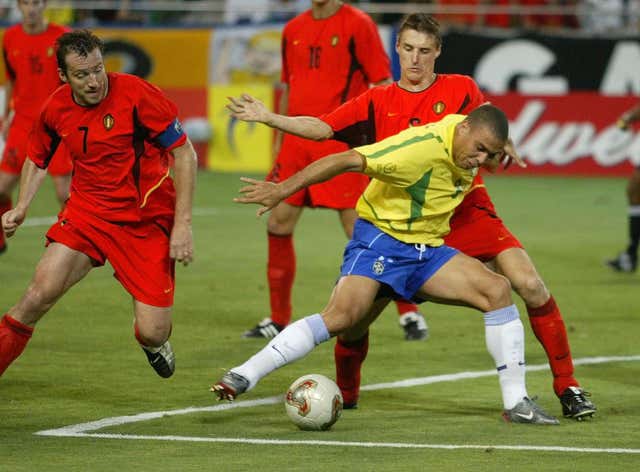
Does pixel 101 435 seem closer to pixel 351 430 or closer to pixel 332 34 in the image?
pixel 351 430

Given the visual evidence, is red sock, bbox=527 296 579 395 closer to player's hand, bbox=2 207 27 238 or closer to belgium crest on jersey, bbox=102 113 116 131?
belgium crest on jersey, bbox=102 113 116 131

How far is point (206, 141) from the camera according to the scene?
2075cm

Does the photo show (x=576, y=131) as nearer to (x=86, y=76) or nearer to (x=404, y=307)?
(x=404, y=307)

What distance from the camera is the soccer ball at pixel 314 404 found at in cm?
688

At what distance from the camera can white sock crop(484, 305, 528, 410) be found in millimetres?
7055

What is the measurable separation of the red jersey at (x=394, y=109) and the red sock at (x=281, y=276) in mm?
2342

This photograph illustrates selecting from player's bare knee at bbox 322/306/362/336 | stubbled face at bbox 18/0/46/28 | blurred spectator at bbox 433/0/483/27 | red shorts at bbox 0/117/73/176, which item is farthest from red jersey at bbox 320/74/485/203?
blurred spectator at bbox 433/0/483/27

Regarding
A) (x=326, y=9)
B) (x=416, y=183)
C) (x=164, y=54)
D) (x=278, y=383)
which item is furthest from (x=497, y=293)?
(x=164, y=54)

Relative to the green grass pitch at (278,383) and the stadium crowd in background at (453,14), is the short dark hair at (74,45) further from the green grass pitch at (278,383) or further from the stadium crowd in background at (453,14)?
the stadium crowd in background at (453,14)

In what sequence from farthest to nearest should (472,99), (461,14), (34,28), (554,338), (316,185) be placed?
(461,14) < (34,28) < (316,185) < (472,99) < (554,338)

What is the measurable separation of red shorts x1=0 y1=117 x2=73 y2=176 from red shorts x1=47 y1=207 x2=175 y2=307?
4599 millimetres

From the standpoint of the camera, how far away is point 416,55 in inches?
300

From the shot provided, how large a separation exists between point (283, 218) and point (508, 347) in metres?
3.07

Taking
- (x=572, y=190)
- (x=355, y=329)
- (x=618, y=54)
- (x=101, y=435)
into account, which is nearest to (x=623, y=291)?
(x=355, y=329)
